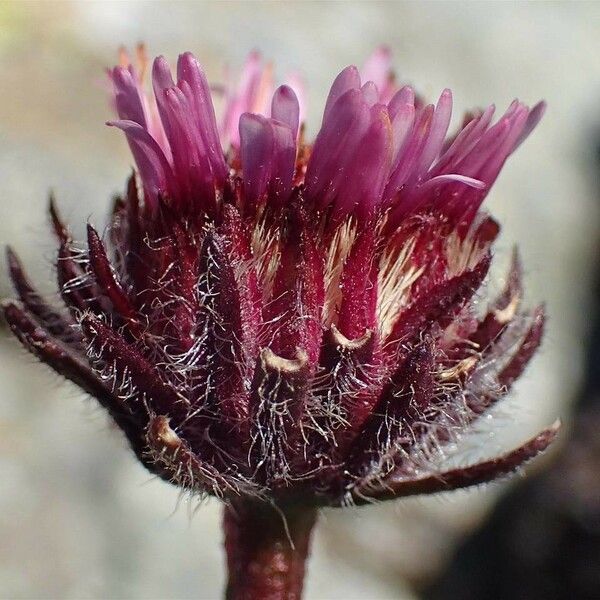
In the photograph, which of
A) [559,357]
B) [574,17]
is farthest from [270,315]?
[574,17]

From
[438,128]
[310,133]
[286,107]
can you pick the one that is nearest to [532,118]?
[438,128]

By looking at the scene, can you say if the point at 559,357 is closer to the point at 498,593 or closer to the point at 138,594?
the point at 498,593

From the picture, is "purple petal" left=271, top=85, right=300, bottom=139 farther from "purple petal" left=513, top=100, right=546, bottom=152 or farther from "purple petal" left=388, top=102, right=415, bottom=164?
"purple petal" left=513, top=100, right=546, bottom=152

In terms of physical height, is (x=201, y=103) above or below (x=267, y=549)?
above

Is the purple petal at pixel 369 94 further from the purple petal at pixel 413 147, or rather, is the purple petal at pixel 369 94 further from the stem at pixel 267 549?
the stem at pixel 267 549

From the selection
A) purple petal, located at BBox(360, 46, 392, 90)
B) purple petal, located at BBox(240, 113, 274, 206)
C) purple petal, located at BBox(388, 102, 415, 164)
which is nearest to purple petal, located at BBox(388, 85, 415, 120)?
purple petal, located at BBox(388, 102, 415, 164)

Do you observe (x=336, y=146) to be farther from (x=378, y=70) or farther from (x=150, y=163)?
(x=378, y=70)
